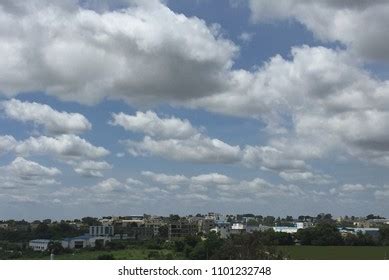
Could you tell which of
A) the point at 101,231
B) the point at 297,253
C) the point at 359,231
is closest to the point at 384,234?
the point at 359,231

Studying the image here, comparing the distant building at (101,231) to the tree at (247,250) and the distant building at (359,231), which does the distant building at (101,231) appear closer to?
the tree at (247,250)

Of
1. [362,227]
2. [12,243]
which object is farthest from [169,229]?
[362,227]

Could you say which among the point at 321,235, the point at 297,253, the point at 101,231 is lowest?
the point at 297,253

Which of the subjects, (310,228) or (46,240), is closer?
(46,240)

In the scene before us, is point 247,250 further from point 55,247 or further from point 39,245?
point 39,245

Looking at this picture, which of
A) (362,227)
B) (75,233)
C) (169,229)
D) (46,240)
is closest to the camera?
(46,240)

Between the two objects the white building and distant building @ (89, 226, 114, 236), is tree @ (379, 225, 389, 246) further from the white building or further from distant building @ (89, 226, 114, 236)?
the white building

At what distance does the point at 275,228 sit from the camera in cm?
1435

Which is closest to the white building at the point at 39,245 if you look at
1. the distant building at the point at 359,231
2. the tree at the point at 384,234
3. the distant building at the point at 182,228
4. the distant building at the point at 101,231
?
the distant building at the point at 101,231

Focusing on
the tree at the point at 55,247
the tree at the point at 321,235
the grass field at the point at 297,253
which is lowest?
the grass field at the point at 297,253

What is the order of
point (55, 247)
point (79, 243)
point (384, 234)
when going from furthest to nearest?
point (384, 234), point (79, 243), point (55, 247)
